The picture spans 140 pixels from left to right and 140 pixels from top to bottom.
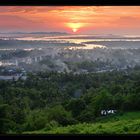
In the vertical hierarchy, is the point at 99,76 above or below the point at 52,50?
below

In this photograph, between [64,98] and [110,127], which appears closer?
[110,127]

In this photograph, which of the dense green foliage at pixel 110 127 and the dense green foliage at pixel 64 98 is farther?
the dense green foliage at pixel 64 98

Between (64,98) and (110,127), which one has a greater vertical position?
(64,98)

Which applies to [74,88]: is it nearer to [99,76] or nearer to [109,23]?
[99,76]

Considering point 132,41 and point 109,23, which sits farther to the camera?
point 109,23

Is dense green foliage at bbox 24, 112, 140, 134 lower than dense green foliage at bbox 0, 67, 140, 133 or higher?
lower

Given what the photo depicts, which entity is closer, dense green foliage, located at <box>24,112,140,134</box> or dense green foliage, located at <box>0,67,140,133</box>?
dense green foliage, located at <box>24,112,140,134</box>

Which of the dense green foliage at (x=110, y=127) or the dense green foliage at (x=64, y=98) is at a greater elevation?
the dense green foliage at (x=64, y=98)
